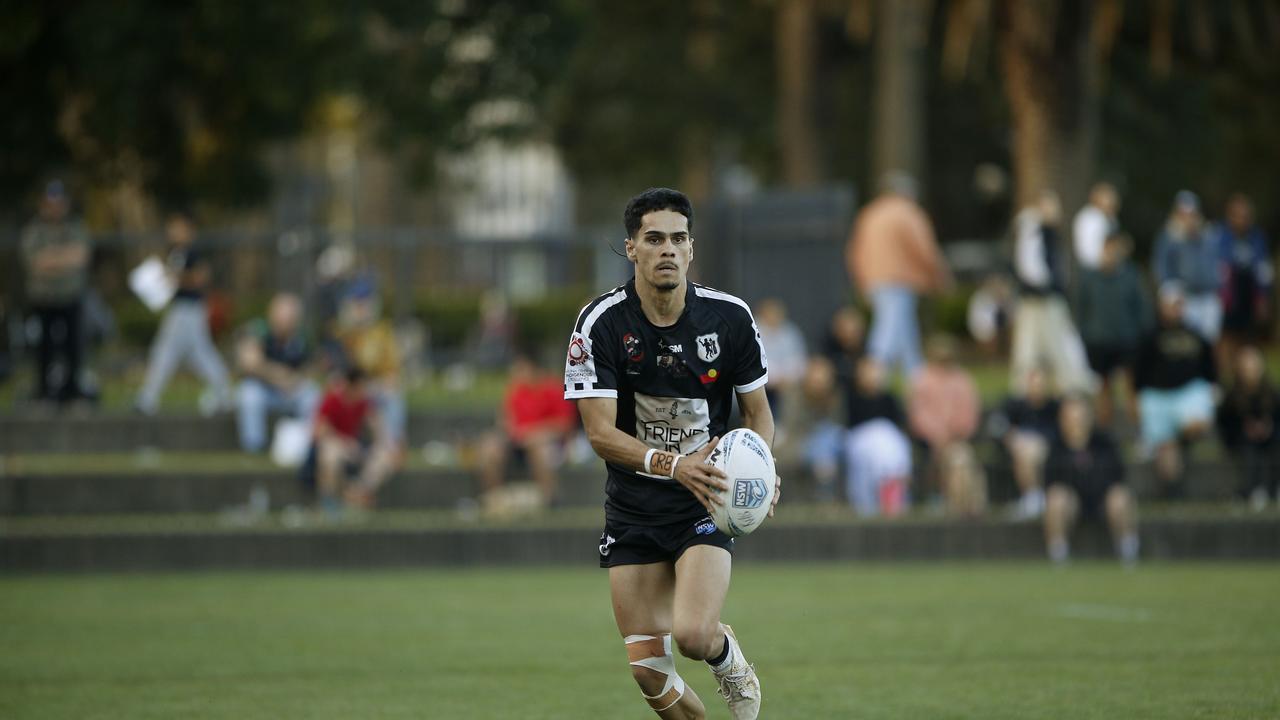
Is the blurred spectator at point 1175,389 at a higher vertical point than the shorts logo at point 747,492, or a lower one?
higher

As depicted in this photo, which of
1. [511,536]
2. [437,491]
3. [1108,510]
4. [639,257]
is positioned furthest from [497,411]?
[639,257]

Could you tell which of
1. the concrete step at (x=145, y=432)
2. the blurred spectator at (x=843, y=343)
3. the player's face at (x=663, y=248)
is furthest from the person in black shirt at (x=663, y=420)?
the concrete step at (x=145, y=432)

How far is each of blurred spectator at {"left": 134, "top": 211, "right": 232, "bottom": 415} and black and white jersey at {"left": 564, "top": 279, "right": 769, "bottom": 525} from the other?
1320cm

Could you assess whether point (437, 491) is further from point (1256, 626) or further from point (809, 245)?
point (1256, 626)

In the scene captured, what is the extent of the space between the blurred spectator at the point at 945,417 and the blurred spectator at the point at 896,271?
86cm

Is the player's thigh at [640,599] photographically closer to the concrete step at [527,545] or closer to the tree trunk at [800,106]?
the concrete step at [527,545]

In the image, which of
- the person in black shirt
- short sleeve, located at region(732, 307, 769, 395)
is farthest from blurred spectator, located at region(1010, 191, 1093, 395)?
the person in black shirt

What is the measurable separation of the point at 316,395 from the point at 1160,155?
85.6 ft

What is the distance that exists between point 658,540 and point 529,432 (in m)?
10.9

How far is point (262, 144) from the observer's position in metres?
29.3

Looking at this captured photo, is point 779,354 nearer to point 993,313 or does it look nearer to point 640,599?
point 993,313

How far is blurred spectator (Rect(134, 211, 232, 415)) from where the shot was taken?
64.6 ft

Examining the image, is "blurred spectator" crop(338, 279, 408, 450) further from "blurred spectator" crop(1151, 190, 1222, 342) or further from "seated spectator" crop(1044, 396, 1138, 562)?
"blurred spectator" crop(1151, 190, 1222, 342)

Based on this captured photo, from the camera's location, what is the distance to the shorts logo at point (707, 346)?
7.25m
